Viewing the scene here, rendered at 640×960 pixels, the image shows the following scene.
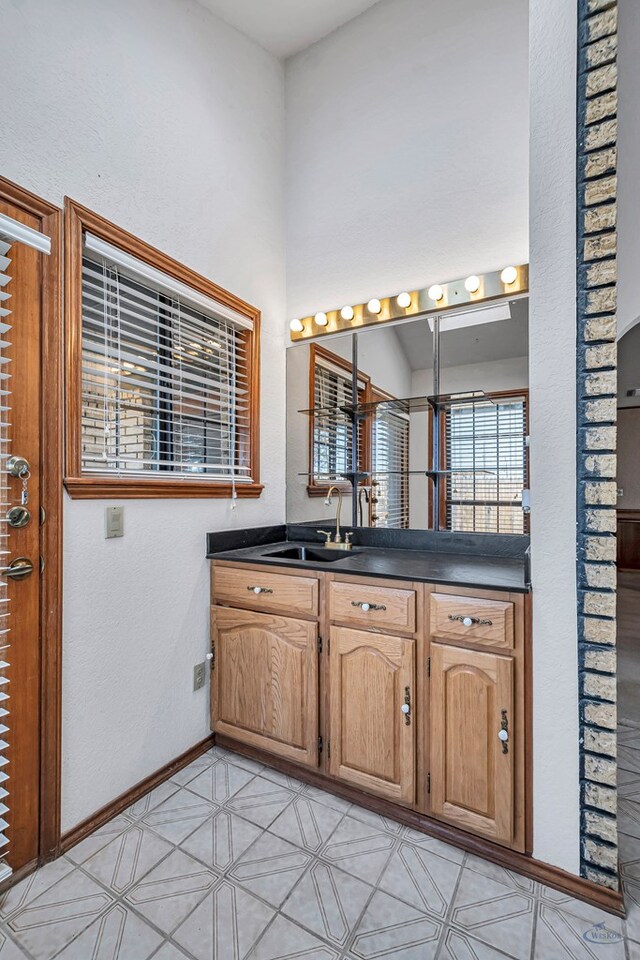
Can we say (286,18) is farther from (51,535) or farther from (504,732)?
(504,732)

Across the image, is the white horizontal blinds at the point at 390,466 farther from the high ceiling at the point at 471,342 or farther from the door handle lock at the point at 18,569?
the door handle lock at the point at 18,569

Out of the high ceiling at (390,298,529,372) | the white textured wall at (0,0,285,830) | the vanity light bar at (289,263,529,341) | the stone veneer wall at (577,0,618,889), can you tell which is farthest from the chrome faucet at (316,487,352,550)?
the stone veneer wall at (577,0,618,889)

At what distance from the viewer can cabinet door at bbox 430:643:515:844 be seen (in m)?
1.46

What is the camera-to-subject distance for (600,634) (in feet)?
4.43

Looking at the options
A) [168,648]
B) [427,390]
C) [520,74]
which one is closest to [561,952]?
[168,648]

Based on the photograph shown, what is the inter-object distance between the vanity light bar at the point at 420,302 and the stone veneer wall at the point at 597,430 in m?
0.72

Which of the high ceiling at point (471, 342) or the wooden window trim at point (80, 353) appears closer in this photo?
the wooden window trim at point (80, 353)

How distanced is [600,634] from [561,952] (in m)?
0.81

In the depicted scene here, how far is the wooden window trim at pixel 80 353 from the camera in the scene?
1.58 m

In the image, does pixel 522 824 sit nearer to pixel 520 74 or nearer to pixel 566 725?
pixel 566 725

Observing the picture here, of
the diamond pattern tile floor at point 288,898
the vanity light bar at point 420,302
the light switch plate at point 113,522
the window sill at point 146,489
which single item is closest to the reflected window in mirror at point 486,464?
the vanity light bar at point 420,302

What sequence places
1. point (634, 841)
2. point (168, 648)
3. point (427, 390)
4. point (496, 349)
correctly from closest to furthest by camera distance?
point (634, 841) → point (168, 648) → point (496, 349) → point (427, 390)

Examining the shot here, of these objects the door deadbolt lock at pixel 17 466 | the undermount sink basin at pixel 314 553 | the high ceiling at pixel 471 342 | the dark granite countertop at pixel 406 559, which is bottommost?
the undermount sink basin at pixel 314 553

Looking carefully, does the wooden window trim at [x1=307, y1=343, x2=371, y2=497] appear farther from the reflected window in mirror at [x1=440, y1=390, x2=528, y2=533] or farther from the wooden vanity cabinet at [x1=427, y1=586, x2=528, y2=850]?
the wooden vanity cabinet at [x1=427, y1=586, x2=528, y2=850]
